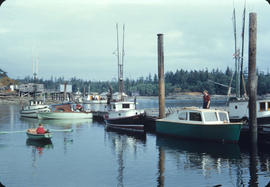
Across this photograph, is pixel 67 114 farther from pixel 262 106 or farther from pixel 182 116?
pixel 262 106

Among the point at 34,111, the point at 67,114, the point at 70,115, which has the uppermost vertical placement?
the point at 34,111

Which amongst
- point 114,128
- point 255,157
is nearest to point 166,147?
point 255,157

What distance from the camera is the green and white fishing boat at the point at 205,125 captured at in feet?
88.0

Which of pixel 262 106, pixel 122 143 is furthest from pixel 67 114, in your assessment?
pixel 262 106

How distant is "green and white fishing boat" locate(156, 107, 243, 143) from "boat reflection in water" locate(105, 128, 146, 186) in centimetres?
414

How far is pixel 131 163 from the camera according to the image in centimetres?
2188

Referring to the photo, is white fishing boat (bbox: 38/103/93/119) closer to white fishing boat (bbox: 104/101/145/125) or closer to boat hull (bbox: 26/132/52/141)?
→ white fishing boat (bbox: 104/101/145/125)

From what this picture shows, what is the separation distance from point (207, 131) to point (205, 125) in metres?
0.66

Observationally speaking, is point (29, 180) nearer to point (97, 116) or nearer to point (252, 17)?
point (252, 17)

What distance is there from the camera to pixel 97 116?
57219 mm

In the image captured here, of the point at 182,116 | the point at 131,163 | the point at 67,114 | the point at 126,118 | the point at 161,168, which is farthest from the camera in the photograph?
the point at 67,114

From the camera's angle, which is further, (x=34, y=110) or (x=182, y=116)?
(x=34, y=110)

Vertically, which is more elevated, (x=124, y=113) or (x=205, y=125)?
(x=124, y=113)

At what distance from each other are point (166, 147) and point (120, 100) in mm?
15711
